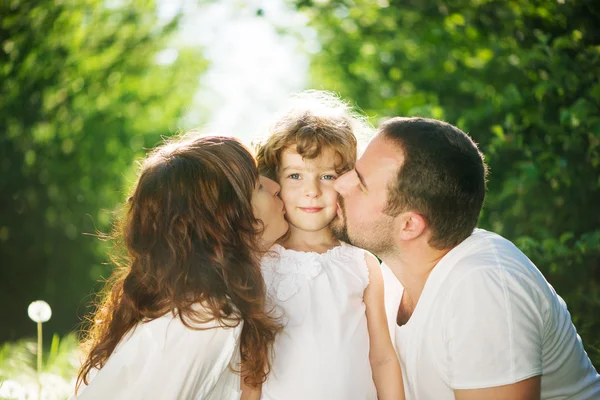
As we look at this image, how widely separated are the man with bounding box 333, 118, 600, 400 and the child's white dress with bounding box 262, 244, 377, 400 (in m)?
0.20

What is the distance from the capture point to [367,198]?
323 cm

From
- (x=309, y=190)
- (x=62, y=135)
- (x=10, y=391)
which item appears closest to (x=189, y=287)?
(x=309, y=190)

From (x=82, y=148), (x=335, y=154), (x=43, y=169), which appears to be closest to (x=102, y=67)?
(x=82, y=148)

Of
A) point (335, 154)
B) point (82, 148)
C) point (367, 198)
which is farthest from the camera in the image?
point (82, 148)

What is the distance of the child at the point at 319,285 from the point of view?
3.19 metres

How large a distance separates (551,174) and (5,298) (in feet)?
23.0

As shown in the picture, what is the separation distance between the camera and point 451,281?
9.23ft

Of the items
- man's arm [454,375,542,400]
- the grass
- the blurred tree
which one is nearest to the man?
man's arm [454,375,542,400]

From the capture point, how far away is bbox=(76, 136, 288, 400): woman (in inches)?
103

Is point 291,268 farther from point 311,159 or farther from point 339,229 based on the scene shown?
point 311,159

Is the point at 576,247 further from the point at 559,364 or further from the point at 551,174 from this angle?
the point at 559,364

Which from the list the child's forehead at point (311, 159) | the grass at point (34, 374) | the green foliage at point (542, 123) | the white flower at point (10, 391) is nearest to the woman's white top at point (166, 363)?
the child's forehead at point (311, 159)

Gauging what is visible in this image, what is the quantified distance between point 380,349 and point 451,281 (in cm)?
68

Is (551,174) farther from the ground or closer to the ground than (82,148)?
farther from the ground
